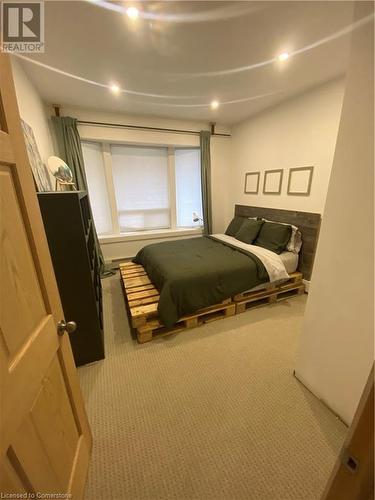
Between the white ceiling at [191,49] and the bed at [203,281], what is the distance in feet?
5.48

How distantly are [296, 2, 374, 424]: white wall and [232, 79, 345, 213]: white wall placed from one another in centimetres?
165

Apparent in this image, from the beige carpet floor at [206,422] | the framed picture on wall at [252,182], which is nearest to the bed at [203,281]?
the beige carpet floor at [206,422]

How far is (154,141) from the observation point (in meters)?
3.57

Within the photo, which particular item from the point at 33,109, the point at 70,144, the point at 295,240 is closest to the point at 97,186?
the point at 70,144

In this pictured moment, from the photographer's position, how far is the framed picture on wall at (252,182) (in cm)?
352

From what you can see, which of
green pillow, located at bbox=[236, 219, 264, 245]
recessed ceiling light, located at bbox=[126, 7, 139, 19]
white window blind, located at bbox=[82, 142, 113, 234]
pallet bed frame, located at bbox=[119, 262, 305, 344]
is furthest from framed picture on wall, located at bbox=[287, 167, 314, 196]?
white window blind, located at bbox=[82, 142, 113, 234]

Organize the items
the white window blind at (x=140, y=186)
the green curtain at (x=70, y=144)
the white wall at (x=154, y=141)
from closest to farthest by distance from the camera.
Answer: the green curtain at (x=70, y=144) → the white wall at (x=154, y=141) → the white window blind at (x=140, y=186)

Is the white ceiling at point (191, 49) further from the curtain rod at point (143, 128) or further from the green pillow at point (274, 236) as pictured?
the green pillow at point (274, 236)

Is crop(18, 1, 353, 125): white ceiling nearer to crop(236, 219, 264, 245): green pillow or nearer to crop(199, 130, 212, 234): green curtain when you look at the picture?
crop(199, 130, 212, 234): green curtain

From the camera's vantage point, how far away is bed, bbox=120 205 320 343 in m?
2.05

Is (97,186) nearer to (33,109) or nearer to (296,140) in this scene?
(33,109)

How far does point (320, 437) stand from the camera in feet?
4.05

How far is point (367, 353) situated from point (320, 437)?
0.61 meters

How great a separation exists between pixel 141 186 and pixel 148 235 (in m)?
0.96
